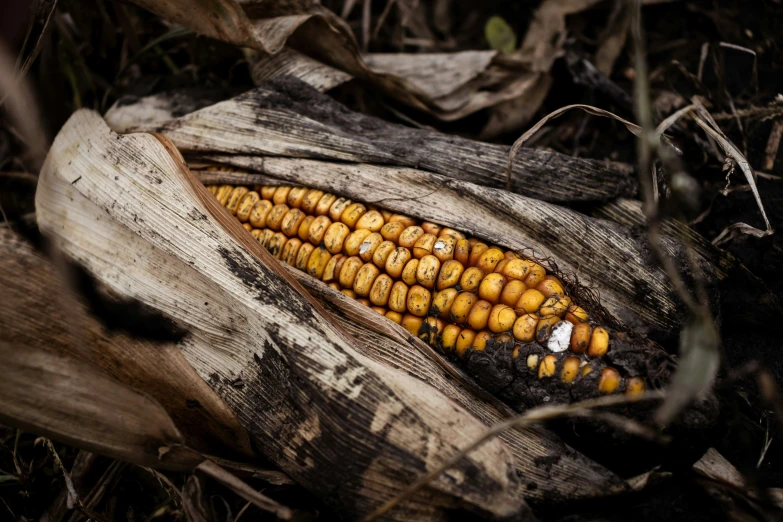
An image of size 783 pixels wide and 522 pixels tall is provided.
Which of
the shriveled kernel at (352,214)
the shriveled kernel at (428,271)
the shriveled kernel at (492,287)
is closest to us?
the shriveled kernel at (492,287)

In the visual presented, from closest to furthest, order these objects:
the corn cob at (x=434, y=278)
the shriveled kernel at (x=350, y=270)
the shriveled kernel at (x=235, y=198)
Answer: the corn cob at (x=434, y=278) → the shriveled kernel at (x=350, y=270) → the shriveled kernel at (x=235, y=198)

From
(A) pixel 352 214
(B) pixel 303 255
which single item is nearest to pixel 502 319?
(A) pixel 352 214

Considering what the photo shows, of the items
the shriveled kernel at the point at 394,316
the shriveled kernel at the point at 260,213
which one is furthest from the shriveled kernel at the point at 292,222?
the shriveled kernel at the point at 394,316

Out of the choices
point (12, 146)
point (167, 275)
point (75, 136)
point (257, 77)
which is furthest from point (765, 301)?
point (12, 146)

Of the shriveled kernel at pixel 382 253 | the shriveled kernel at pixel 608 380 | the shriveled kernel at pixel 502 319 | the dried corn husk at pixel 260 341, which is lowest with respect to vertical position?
the dried corn husk at pixel 260 341

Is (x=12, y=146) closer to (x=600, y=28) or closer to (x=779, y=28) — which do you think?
(x=600, y=28)

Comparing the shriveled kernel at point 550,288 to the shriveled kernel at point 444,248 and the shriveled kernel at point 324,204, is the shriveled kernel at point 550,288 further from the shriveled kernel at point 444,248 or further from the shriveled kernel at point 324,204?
the shriveled kernel at point 324,204

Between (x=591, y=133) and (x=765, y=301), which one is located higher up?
(x=591, y=133)
